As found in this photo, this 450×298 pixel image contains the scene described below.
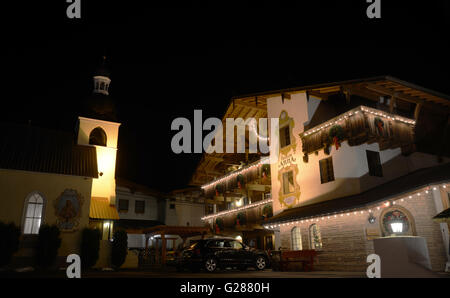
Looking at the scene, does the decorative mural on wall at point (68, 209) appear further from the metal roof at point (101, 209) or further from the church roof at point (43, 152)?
the metal roof at point (101, 209)

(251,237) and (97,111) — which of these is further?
(251,237)

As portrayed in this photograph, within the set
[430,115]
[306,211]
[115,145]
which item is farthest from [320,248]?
[115,145]

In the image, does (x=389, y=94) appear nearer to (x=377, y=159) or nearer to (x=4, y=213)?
(x=377, y=159)

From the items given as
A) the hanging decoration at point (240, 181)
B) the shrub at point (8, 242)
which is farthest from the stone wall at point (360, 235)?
the shrub at point (8, 242)

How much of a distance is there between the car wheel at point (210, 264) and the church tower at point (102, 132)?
11.9 metres

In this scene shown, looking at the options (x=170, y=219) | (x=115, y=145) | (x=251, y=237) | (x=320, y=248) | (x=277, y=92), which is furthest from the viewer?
(x=170, y=219)

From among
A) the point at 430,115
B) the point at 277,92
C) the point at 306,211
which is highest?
the point at 277,92

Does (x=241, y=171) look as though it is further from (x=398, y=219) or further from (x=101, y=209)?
(x=398, y=219)

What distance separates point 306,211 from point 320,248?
80.8 inches

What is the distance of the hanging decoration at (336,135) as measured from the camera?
56.1 ft

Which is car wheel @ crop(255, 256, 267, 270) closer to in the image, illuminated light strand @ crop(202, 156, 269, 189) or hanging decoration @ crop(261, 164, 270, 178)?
hanging decoration @ crop(261, 164, 270, 178)

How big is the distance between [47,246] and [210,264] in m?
10.3

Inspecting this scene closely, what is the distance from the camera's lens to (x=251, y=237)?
1134 inches

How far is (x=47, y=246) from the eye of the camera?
1917 centimetres
